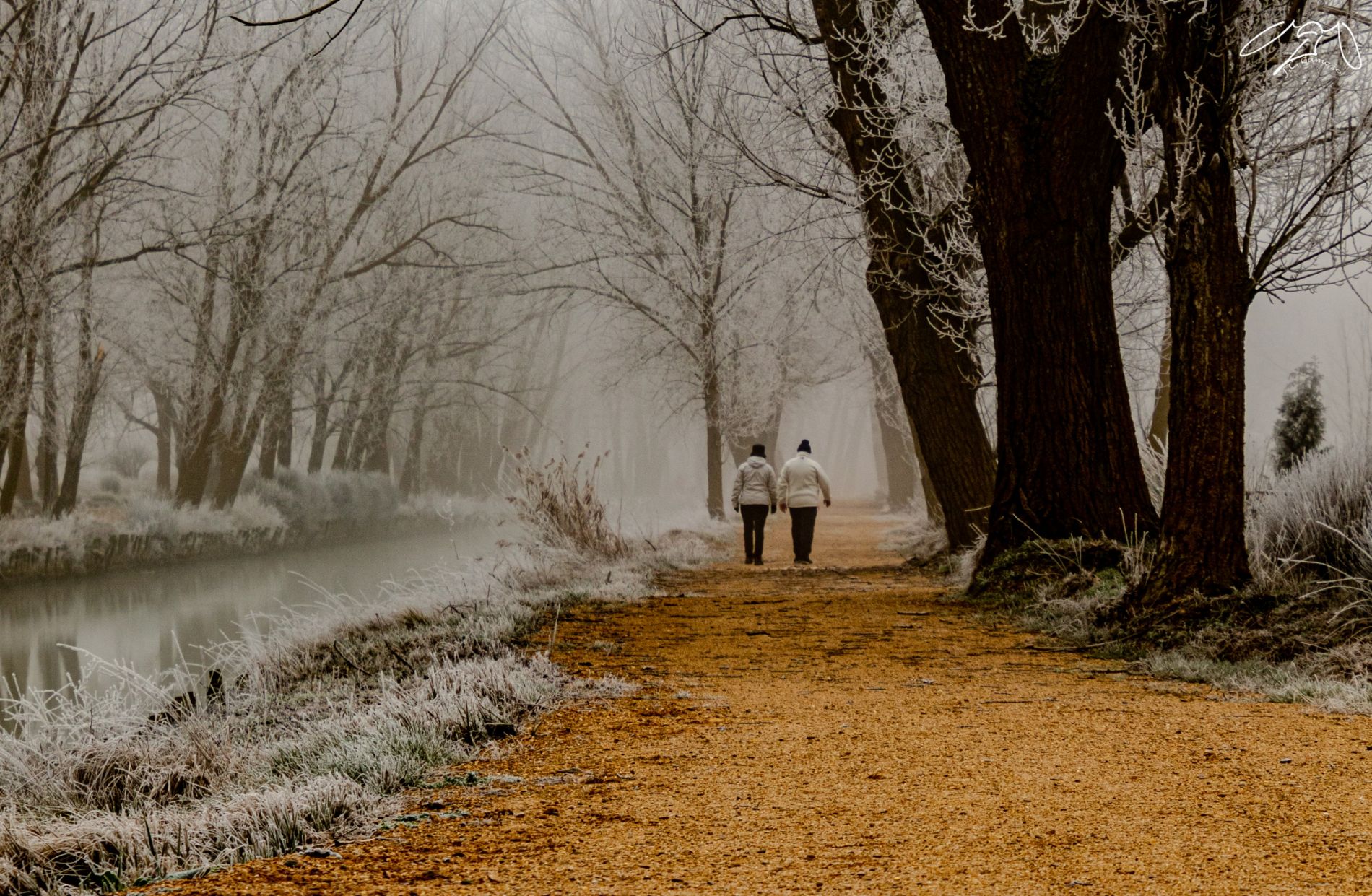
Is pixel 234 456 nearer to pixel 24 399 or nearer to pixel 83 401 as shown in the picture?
pixel 83 401

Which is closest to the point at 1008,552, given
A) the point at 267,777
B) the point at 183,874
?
the point at 267,777

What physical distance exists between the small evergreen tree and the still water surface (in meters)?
10.0

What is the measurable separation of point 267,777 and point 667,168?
2188 cm

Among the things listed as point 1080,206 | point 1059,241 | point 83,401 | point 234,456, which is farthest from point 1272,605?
point 234,456

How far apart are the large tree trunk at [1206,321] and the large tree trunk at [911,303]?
5.06 m

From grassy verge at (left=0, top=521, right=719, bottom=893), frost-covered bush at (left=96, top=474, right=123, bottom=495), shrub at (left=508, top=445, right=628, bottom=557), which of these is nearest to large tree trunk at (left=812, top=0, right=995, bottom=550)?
shrub at (left=508, top=445, right=628, bottom=557)

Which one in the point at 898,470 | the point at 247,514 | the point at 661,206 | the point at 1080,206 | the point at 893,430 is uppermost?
the point at 661,206

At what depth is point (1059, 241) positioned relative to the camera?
9.07 meters

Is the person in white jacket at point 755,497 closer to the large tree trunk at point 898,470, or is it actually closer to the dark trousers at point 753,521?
the dark trousers at point 753,521

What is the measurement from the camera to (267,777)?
412 cm

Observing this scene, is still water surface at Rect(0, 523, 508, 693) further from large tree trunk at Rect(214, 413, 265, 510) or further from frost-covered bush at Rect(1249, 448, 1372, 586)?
frost-covered bush at Rect(1249, 448, 1372, 586)

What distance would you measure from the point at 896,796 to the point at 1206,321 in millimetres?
3988

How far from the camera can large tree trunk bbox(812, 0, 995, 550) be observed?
12.0 meters

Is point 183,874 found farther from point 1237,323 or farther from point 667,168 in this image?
point 667,168
